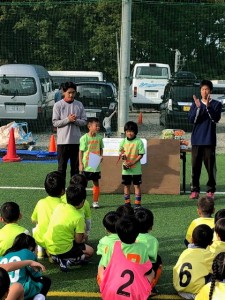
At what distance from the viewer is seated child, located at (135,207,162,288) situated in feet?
16.4

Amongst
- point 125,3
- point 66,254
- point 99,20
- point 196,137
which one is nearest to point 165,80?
point 99,20

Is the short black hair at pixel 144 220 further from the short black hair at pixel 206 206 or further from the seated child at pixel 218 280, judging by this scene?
the seated child at pixel 218 280

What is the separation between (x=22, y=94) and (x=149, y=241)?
12.1 m

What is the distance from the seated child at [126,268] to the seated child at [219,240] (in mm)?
623

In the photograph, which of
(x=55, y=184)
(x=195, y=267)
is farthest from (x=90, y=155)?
(x=195, y=267)

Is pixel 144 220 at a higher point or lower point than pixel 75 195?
lower

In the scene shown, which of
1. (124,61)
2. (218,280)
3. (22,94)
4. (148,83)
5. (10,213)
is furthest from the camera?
(148,83)

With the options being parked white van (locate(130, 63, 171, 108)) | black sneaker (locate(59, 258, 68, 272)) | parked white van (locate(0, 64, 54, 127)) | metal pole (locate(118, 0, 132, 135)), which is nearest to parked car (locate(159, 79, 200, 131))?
parked white van (locate(0, 64, 54, 127))

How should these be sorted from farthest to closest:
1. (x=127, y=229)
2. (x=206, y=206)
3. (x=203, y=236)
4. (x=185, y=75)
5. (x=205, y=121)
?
(x=185, y=75) → (x=205, y=121) → (x=206, y=206) → (x=203, y=236) → (x=127, y=229)

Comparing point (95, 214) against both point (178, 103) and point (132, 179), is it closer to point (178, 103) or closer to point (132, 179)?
point (132, 179)

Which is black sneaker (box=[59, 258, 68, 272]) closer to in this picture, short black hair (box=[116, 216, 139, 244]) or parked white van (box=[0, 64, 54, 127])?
short black hair (box=[116, 216, 139, 244])

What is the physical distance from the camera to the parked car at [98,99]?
1662 centimetres

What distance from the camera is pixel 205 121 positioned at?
8703 millimetres

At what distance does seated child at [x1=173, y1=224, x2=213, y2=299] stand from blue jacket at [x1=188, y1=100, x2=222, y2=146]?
12.2 ft
